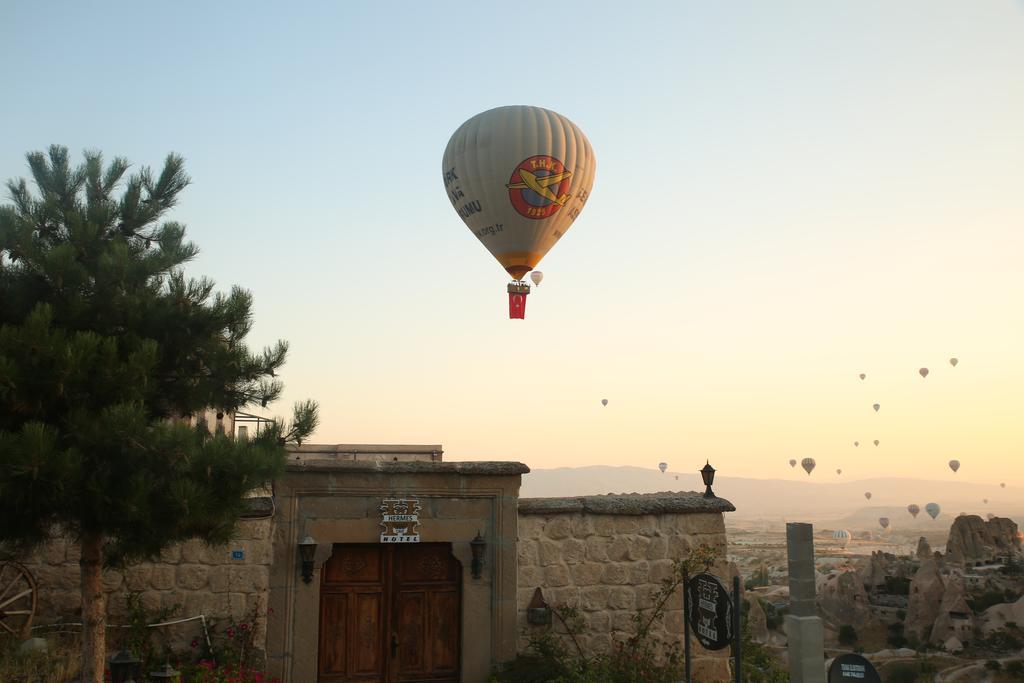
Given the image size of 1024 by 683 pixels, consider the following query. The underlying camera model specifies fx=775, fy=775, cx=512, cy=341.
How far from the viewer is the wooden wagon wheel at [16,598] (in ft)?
27.4

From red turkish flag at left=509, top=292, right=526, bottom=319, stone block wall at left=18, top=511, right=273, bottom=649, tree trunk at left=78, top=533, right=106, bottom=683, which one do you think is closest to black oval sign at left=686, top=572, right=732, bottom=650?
stone block wall at left=18, top=511, right=273, bottom=649

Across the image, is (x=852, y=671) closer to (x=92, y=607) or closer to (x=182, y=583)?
(x=182, y=583)

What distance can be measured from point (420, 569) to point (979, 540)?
7823 centimetres

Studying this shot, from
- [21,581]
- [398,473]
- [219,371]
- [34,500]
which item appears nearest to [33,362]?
[34,500]

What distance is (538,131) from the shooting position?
15398 mm

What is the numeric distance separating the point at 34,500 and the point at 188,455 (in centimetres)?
118

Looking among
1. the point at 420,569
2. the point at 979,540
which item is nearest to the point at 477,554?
the point at 420,569

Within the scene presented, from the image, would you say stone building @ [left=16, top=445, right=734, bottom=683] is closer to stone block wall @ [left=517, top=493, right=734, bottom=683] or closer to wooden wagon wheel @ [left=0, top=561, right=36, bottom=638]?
stone block wall @ [left=517, top=493, right=734, bottom=683]

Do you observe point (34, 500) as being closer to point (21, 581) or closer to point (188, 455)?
point (188, 455)

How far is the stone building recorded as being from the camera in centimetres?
923

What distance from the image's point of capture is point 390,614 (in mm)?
9695

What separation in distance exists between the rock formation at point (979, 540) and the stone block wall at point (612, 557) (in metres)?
73.1

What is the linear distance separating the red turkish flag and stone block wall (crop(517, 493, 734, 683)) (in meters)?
7.89

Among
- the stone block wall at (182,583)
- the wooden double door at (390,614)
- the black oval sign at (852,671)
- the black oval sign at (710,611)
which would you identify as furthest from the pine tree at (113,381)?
the black oval sign at (852,671)
